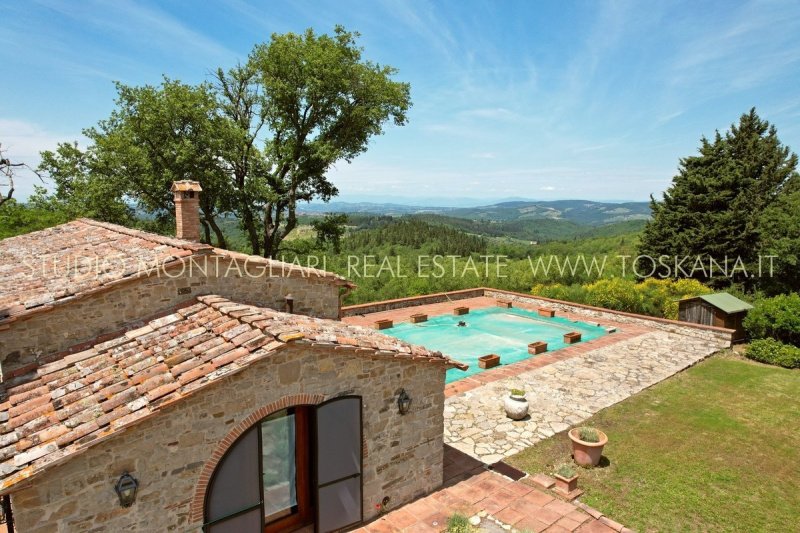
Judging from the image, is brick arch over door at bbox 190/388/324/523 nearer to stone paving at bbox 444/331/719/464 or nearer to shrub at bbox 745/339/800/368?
stone paving at bbox 444/331/719/464

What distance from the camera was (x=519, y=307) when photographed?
2527cm

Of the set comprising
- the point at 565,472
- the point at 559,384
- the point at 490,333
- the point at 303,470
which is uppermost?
the point at 303,470

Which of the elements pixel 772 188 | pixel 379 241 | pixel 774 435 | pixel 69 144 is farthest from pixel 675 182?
pixel 379 241

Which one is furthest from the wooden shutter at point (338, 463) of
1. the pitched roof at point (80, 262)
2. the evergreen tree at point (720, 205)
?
the evergreen tree at point (720, 205)

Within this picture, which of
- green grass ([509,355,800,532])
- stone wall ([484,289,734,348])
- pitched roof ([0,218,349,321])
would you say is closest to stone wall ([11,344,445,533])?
pitched roof ([0,218,349,321])

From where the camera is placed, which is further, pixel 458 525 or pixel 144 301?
pixel 144 301

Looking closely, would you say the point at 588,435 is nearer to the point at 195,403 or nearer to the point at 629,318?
the point at 195,403

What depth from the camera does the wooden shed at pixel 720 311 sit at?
58.7 ft

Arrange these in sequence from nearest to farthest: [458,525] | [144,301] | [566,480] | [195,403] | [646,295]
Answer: [195,403] < [458,525] < [144,301] < [566,480] < [646,295]

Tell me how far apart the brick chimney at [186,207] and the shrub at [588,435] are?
983cm

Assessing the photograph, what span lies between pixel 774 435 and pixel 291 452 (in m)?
11.7

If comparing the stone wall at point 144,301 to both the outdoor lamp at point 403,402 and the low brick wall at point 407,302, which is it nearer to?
the outdoor lamp at point 403,402

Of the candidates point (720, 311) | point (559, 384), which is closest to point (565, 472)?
point (559, 384)

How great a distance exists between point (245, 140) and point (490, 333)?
15273 mm
